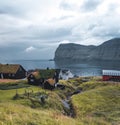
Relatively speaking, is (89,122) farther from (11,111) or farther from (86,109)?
(86,109)

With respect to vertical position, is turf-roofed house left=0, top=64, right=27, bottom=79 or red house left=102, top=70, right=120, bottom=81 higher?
Answer: turf-roofed house left=0, top=64, right=27, bottom=79

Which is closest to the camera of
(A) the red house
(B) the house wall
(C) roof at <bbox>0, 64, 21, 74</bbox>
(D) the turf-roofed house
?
(A) the red house

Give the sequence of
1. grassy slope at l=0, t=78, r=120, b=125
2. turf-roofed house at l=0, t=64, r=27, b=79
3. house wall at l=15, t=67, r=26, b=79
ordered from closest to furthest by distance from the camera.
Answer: grassy slope at l=0, t=78, r=120, b=125, turf-roofed house at l=0, t=64, r=27, b=79, house wall at l=15, t=67, r=26, b=79

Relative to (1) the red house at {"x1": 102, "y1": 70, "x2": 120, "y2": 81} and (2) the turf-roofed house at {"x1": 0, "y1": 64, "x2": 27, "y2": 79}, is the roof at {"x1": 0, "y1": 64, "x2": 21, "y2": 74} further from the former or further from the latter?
(1) the red house at {"x1": 102, "y1": 70, "x2": 120, "y2": 81}

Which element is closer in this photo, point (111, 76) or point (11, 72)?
point (111, 76)

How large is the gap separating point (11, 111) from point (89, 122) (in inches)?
249

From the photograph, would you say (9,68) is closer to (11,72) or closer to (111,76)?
(11,72)

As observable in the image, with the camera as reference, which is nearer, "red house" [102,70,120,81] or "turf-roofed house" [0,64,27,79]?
"red house" [102,70,120,81]

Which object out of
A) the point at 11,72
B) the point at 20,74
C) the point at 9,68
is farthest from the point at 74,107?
the point at 9,68

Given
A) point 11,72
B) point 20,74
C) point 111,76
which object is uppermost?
point 11,72

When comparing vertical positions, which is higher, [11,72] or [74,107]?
[11,72]

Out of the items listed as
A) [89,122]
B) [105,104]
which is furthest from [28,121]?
[105,104]

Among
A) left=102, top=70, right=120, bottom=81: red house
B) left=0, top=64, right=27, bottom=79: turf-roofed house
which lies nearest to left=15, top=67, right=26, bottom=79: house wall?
left=0, top=64, right=27, bottom=79: turf-roofed house

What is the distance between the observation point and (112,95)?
73.2 metres
